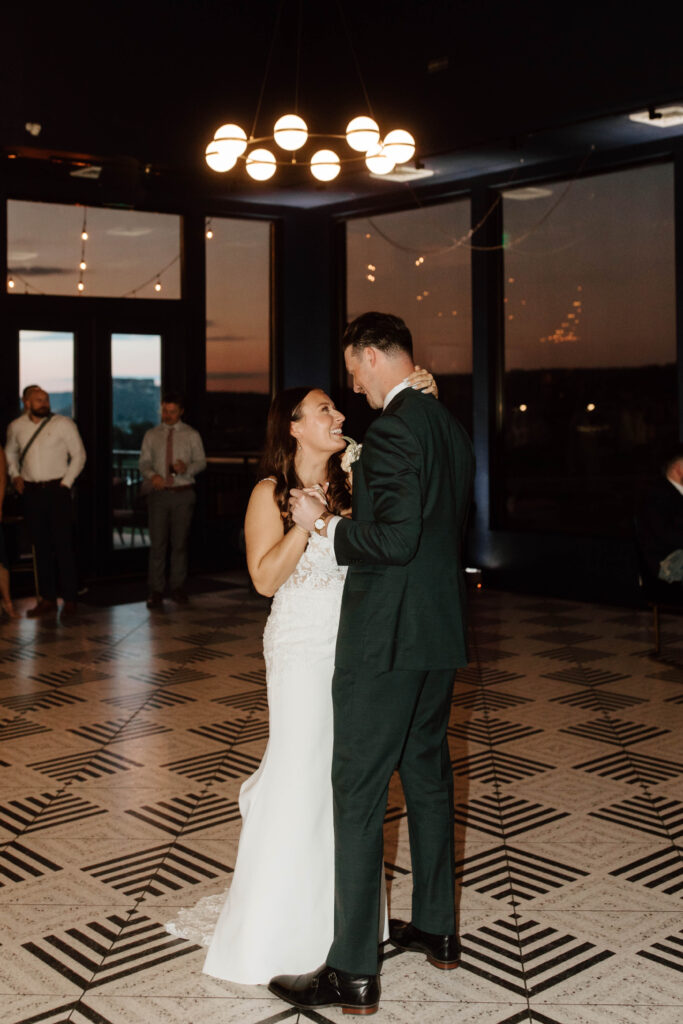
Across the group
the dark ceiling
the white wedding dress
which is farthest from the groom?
the dark ceiling

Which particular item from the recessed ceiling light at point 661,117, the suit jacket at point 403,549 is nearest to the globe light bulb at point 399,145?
the recessed ceiling light at point 661,117

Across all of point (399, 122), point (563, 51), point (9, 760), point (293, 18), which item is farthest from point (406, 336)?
point (293, 18)

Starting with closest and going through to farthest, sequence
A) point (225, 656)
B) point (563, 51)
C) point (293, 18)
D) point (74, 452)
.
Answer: point (225, 656)
point (563, 51)
point (74, 452)
point (293, 18)

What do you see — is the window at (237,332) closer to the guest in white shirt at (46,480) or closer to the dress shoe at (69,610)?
the guest in white shirt at (46,480)

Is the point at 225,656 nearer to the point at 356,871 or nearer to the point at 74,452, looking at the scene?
the point at 74,452

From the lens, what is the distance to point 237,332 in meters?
11.4

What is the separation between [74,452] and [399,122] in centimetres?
399

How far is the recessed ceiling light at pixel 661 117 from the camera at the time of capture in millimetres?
7828

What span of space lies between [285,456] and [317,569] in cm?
31

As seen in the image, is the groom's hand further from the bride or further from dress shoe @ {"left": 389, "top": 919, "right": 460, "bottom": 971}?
dress shoe @ {"left": 389, "top": 919, "right": 460, "bottom": 971}

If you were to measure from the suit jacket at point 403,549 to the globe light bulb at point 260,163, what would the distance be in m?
5.71

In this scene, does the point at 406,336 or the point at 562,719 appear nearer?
the point at 406,336

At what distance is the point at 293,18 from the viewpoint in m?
9.95

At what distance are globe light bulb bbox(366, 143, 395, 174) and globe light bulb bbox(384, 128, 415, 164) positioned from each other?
1.7 inches
